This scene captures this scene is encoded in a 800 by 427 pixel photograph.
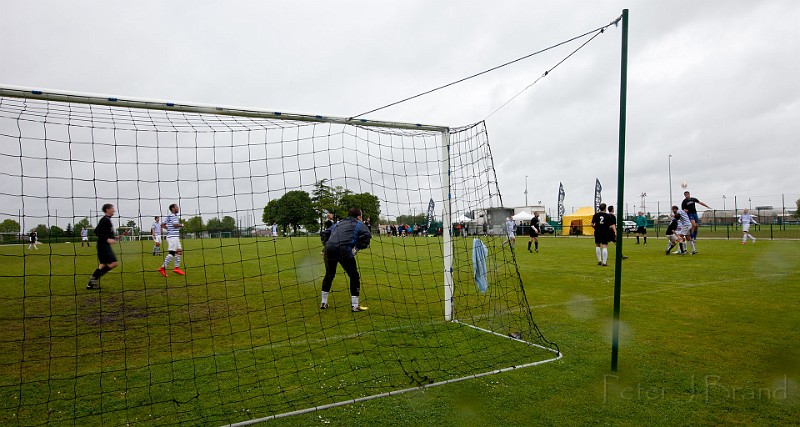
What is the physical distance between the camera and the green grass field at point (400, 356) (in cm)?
392

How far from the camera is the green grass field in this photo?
154 inches

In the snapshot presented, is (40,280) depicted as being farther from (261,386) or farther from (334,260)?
(261,386)

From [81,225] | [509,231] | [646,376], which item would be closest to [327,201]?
[81,225]

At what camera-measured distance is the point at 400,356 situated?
17.9 ft

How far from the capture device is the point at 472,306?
27.6 feet

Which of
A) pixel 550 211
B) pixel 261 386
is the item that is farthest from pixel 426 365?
pixel 550 211

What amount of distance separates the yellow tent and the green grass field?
29.3 meters

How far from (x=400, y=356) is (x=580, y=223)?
123 feet

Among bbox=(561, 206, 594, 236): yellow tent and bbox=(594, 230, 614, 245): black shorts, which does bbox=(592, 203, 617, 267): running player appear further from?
bbox=(561, 206, 594, 236): yellow tent

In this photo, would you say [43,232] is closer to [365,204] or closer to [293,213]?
[293,213]

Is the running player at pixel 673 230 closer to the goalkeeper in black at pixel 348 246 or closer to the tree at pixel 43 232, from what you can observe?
the goalkeeper in black at pixel 348 246

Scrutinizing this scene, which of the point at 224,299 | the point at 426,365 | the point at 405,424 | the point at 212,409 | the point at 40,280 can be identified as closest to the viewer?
the point at 405,424

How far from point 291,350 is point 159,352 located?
1661 millimetres

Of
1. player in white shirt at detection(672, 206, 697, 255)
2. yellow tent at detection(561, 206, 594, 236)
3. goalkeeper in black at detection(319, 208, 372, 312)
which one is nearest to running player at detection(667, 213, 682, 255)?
player in white shirt at detection(672, 206, 697, 255)
